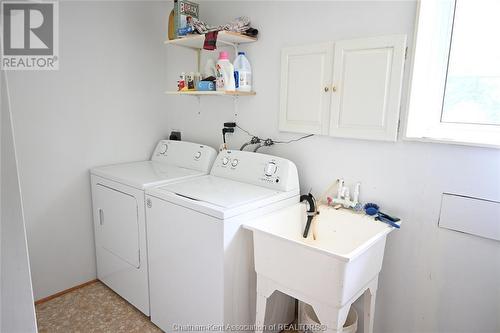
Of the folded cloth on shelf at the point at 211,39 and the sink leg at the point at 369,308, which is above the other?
the folded cloth on shelf at the point at 211,39

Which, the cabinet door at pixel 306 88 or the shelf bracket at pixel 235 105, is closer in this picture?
the cabinet door at pixel 306 88

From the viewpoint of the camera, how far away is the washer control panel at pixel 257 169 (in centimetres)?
195

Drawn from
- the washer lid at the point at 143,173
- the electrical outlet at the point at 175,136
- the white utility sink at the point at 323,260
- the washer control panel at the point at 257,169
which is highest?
the electrical outlet at the point at 175,136

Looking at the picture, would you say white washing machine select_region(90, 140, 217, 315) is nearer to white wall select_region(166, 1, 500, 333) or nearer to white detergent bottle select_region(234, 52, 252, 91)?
white detergent bottle select_region(234, 52, 252, 91)

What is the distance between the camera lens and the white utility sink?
136 cm

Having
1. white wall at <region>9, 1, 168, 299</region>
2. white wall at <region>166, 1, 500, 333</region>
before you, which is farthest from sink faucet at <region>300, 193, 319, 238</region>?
white wall at <region>9, 1, 168, 299</region>

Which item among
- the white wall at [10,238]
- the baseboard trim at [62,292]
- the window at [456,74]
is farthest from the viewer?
the baseboard trim at [62,292]

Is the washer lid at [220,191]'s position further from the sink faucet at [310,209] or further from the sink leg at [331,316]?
the sink leg at [331,316]

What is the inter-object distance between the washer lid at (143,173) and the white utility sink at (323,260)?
2.51ft

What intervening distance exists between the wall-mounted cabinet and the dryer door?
3.76 ft

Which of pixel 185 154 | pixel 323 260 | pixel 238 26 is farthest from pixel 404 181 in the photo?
pixel 185 154

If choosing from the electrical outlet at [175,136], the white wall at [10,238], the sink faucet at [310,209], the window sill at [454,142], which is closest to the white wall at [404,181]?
the window sill at [454,142]

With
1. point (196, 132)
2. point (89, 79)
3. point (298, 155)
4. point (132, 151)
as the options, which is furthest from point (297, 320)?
point (89, 79)

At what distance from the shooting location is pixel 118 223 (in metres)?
2.22
